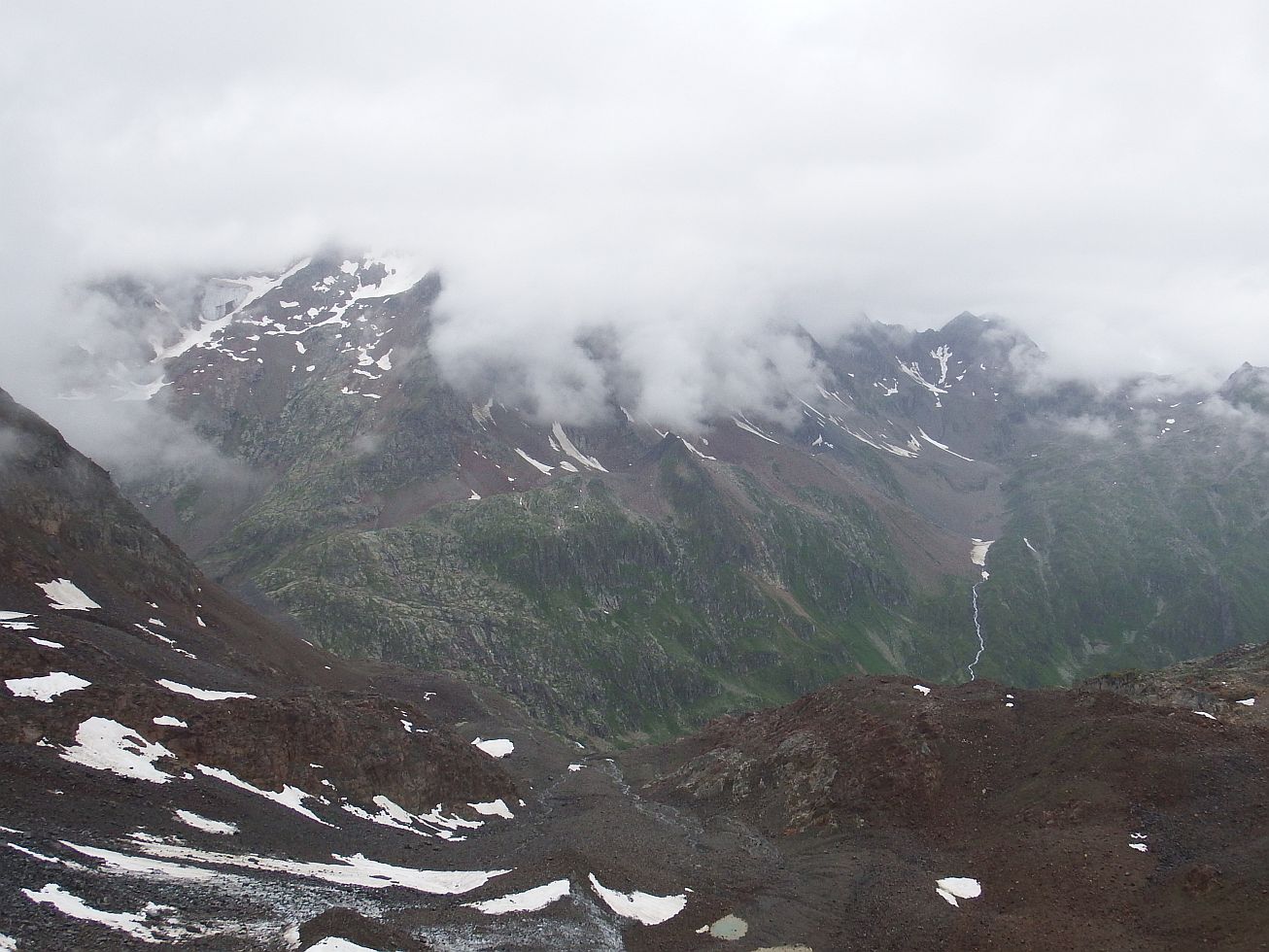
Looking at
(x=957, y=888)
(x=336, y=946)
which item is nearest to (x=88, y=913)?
(x=336, y=946)

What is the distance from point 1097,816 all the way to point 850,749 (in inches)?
1072

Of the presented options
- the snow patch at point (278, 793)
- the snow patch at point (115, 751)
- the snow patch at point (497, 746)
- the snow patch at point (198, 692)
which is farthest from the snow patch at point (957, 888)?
the snow patch at point (497, 746)

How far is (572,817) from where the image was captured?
83375mm

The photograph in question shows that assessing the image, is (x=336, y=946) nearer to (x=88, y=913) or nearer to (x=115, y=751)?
(x=88, y=913)

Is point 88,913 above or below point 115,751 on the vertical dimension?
below

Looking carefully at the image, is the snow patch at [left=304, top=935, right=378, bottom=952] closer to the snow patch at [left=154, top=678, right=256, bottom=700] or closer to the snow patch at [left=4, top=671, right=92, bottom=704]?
the snow patch at [left=4, top=671, right=92, bottom=704]

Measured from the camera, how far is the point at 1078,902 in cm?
4831

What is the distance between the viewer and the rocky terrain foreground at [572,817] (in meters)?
38.2

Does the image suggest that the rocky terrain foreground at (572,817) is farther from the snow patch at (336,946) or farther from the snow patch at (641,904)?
the snow patch at (336,946)

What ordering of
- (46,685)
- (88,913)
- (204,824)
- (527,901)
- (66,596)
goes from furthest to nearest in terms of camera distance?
(66,596) → (46,685) → (204,824) → (527,901) → (88,913)

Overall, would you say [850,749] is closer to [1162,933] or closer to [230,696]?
[1162,933]

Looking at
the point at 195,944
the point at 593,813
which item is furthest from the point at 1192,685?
the point at 195,944

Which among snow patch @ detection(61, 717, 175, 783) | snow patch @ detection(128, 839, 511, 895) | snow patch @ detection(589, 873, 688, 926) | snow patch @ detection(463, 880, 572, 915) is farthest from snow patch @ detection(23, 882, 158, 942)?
snow patch @ detection(589, 873, 688, 926)

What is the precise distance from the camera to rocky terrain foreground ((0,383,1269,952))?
38.2m
